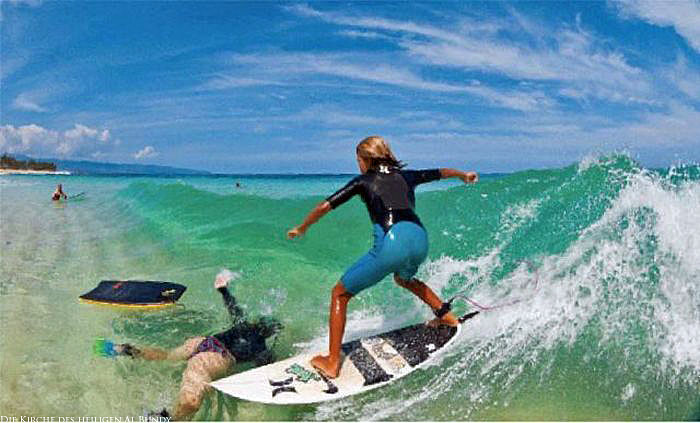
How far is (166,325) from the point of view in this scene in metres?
7.54

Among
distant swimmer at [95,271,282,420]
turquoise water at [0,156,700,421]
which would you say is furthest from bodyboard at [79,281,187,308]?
distant swimmer at [95,271,282,420]

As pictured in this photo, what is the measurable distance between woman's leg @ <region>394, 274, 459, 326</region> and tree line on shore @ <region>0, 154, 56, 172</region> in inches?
3478

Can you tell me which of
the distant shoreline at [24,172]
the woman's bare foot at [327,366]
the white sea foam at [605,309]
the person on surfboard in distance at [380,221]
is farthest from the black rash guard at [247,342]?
the distant shoreline at [24,172]

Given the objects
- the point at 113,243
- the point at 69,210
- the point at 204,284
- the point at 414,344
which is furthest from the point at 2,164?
the point at 414,344

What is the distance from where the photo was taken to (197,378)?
16.8 ft

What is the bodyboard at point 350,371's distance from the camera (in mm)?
4801

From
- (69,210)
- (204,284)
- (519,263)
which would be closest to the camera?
(519,263)

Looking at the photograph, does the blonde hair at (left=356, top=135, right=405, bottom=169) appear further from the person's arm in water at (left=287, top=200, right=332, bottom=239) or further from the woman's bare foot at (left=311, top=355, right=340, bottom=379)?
the woman's bare foot at (left=311, top=355, right=340, bottom=379)

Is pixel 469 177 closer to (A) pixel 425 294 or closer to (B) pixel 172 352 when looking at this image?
(A) pixel 425 294

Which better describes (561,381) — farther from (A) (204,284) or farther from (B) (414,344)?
(A) (204,284)

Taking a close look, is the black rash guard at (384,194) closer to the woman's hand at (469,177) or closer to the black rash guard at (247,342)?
the woman's hand at (469,177)

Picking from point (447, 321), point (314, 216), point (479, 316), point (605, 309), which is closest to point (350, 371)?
point (447, 321)

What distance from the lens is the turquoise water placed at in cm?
504

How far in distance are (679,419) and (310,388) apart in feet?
10.6
